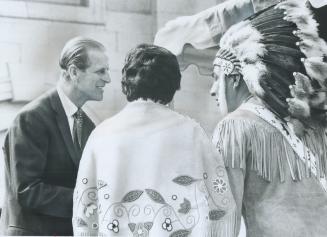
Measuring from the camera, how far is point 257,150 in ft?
8.75

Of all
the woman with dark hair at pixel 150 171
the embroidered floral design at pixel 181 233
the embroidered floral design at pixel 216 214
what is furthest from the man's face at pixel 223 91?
the embroidered floral design at pixel 181 233

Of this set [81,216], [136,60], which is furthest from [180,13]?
[81,216]

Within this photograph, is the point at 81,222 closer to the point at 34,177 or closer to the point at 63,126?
the point at 34,177

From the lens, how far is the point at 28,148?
8.29 ft

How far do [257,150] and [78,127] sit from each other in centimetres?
75

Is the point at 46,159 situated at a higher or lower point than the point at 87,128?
lower

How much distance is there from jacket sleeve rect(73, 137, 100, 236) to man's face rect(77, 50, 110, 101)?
0.30m

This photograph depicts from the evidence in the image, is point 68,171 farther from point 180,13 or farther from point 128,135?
point 180,13

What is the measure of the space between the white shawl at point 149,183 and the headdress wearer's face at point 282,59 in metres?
0.39

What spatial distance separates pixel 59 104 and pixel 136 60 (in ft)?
1.19

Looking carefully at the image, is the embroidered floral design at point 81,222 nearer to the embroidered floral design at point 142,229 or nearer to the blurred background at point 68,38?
the embroidered floral design at point 142,229

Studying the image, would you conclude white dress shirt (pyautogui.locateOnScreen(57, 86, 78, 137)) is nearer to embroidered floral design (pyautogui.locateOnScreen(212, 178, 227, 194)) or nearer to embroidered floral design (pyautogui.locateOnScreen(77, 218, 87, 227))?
embroidered floral design (pyautogui.locateOnScreen(77, 218, 87, 227))

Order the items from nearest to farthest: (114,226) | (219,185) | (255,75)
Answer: (114,226), (219,185), (255,75)

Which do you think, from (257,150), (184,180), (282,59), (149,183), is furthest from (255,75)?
(149,183)
